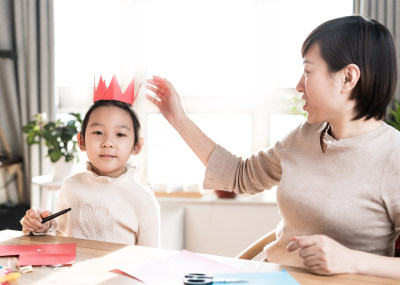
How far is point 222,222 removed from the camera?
2.79m

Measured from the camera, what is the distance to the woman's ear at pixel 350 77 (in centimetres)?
116

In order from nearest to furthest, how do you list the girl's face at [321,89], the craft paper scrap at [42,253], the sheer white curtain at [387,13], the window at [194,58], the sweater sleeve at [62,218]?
1. the craft paper scrap at [42,253]
2. the girl's face at [321,89]
3. the sweater sleeve at [62,218]
4. the sheer white curtain at [387,13]
5. the window at [194,58]

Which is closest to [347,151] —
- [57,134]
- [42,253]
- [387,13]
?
[42,253]

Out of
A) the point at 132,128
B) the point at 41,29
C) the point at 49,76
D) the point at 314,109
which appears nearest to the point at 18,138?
the point at 49,76

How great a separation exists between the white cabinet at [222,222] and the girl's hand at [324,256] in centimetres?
172

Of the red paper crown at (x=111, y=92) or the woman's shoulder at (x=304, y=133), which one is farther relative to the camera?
the red paper crown at (x=111, y=92)

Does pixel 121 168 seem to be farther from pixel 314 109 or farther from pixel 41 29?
pixel 41 29

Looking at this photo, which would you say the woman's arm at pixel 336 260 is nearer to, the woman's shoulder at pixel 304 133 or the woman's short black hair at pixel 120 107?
the woman's shoulder at pixel 304 133

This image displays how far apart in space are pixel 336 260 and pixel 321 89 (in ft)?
1.47

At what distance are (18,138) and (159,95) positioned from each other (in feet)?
6.44

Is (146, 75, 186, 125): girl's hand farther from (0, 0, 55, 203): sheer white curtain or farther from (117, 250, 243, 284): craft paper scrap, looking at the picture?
(0, 0, 55, 203): sheer white curtain

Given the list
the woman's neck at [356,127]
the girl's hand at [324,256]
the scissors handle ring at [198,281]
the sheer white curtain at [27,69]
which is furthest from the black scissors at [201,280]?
the sheer white curtain at [27,69]

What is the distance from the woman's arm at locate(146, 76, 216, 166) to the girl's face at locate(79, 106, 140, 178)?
121 millimetres

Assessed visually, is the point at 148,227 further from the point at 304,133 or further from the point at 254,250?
the point at 304,133
